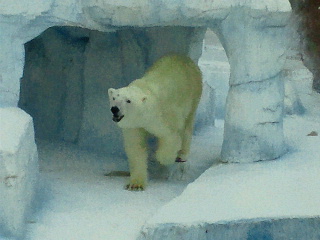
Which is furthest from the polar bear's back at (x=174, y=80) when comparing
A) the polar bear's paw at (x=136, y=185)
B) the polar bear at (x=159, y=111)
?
the polar bear's paw at (x=136, y=185)

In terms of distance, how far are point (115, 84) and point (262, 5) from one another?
1.37 metres

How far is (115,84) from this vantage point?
4.26 metres

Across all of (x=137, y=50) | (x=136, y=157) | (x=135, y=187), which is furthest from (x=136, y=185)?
(x=137, y=50)

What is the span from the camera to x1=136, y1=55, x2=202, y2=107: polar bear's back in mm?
3343

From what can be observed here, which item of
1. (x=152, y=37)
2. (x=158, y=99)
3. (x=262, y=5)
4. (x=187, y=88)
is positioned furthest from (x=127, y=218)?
(x=152, y=37)

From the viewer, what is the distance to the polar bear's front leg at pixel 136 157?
339 centimetres

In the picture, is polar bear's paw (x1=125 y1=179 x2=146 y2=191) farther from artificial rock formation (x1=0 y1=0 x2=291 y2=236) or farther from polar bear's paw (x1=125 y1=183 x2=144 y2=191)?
artificial rock formation (x1=0 y1=0 x2=291 y2=236)

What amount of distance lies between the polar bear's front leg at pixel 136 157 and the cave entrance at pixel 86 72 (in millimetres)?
852

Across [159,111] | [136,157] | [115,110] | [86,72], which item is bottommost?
[136,157]

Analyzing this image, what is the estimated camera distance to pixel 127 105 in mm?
3000

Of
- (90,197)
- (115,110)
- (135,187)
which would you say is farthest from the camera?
(135,187)

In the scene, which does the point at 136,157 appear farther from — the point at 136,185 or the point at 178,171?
the point at 178,171

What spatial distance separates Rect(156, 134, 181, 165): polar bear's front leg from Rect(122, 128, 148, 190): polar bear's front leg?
0.11 meters

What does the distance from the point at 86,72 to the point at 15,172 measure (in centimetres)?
187
